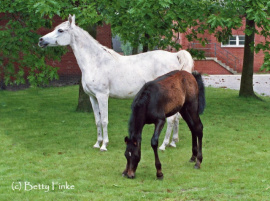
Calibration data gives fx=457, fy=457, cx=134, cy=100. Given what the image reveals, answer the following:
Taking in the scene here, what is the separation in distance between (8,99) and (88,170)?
1148 centimetres

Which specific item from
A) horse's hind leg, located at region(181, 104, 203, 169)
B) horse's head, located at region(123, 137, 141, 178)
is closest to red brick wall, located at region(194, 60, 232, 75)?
horse's hind leg, located at region(181, 104, 203, 169)

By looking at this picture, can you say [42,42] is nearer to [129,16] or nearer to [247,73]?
[129,16]

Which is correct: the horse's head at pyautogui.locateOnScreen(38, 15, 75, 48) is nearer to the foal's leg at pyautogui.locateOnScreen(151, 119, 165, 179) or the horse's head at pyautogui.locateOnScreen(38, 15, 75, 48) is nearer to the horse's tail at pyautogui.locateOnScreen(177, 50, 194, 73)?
the horse's tail at pyautogui.locateOnScreen(177, 50, 194, 73)

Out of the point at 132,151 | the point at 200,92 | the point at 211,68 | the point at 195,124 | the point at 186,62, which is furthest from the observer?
the point at 211,68

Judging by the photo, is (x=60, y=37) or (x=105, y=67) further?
(x=105, y=67)

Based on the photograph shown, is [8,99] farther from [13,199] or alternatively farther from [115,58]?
[13,199]

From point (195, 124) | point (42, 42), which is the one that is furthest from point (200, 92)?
point (42, 42)

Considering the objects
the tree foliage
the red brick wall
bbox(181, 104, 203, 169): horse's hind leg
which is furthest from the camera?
the red brick wall

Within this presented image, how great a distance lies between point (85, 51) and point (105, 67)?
1.83ft

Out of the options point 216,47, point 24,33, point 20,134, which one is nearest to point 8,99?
point 24,33

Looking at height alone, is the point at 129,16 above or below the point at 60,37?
above

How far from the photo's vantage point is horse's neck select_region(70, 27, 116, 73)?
392 inches

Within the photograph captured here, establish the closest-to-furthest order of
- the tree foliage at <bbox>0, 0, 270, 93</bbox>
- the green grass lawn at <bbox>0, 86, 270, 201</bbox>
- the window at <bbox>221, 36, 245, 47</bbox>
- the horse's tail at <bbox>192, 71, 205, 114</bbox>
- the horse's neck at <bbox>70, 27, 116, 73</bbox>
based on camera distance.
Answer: the green grass lawn at <bbox>0, 86, 270, 201</bbox>
the horse's tail at <bbox>192, 71, 205, 114</bbox>
the horse's neck at <bbox>70, 27, 116, 73</bbox>
the tree foliage at <bbox>0, 0, 270, 93</bbox>
the window at <bbox>221, 36, 245, 47</bbox>

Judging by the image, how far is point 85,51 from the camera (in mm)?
10008
